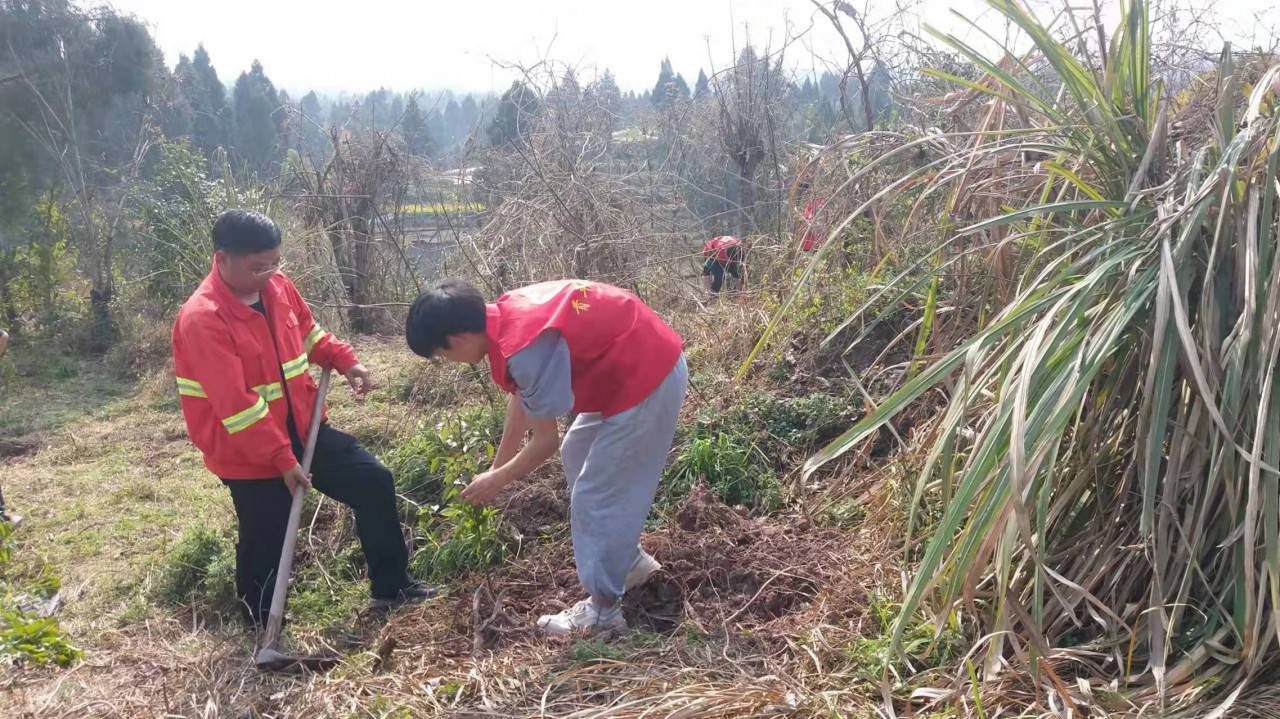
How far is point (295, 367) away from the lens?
3.42 meters

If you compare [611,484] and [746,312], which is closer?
[611,484]

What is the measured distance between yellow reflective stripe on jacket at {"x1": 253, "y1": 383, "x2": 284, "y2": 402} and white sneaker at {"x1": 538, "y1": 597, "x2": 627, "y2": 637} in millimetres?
1275

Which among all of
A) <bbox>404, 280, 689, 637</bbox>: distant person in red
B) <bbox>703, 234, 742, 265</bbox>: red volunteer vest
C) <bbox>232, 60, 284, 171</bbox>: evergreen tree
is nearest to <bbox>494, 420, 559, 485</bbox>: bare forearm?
<bbox>404, 280, 689, 637</bbox>: distant person in red

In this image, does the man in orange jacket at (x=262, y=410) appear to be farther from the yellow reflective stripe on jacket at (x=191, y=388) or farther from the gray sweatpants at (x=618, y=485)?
the gray sweatpants at (x=618, y=485)

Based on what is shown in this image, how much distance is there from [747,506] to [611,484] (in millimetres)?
1281

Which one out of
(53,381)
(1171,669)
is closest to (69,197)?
(53,381)

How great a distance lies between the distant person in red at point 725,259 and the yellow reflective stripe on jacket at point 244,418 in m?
3.46

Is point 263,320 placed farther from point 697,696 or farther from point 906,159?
point 906,159

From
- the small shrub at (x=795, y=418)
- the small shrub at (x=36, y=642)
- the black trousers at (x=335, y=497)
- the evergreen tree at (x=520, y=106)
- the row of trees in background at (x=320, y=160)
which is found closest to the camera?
the small shrub at (x=36, y=642)

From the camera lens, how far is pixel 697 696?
254cm

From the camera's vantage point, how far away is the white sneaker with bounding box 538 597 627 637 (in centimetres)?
316

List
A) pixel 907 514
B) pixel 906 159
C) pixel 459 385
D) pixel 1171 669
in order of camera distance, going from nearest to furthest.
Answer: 1. pixel 1171 669
2. pixel 907 514
3. pixel 906 159
4. pixel 459 385

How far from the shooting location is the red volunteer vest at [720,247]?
620 centimetres

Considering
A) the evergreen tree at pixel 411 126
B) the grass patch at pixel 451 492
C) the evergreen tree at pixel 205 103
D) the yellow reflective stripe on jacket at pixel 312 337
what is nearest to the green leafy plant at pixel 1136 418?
the grass patch at pixel 451 492
